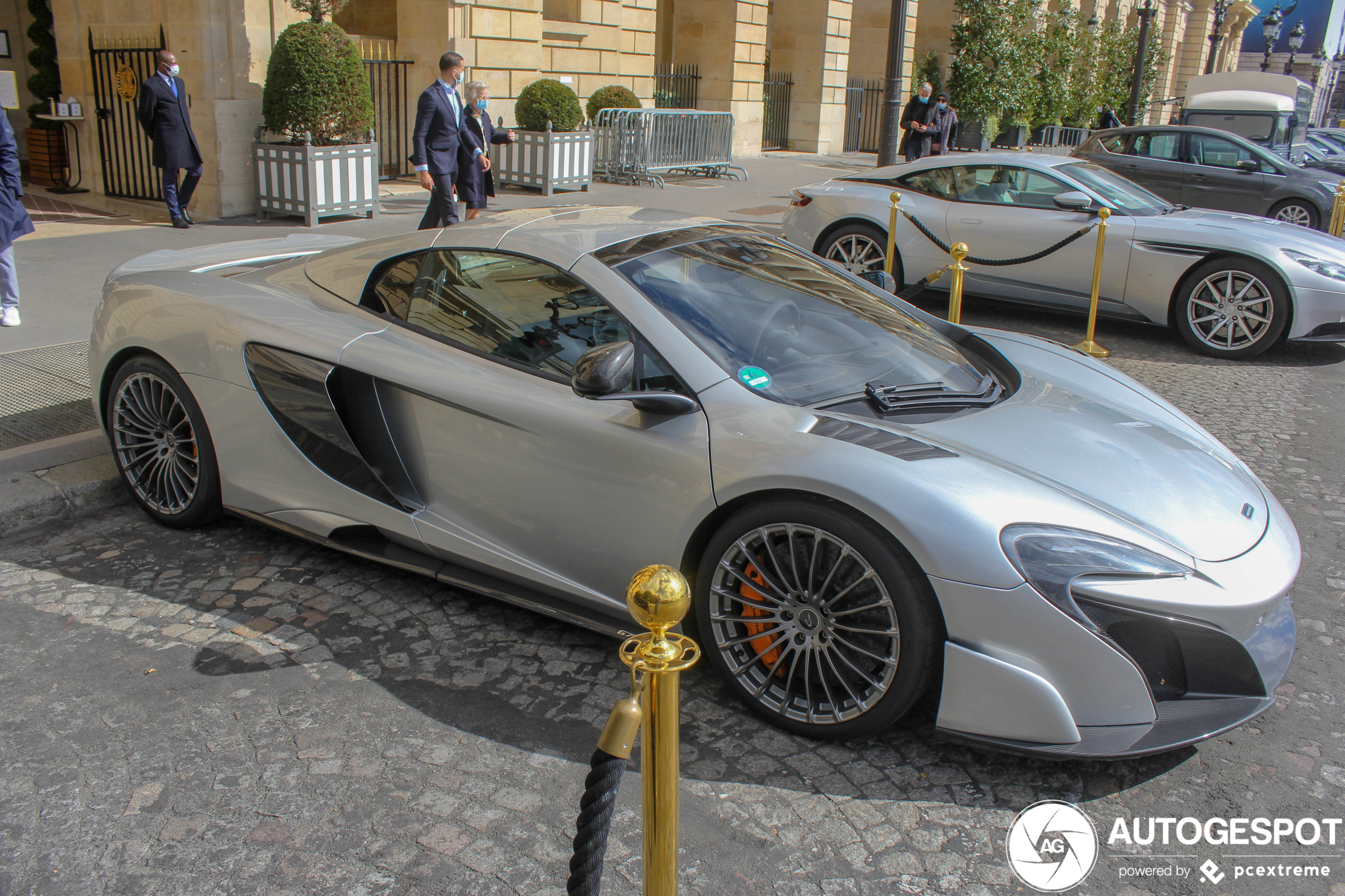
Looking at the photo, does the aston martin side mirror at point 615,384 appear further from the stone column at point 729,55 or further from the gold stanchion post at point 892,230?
the stone column at point 729,55

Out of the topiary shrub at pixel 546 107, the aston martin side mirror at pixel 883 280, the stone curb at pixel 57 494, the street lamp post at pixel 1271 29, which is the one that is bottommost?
the stone curb at pixel 57 494

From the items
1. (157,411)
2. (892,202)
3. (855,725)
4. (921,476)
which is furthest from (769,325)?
(892,202)

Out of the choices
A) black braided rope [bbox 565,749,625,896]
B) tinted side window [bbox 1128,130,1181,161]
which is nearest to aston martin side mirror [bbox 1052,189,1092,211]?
tinted side window [bbox 1128,130,1181,161]

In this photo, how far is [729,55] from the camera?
21.9m

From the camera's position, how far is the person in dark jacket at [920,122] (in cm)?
1839

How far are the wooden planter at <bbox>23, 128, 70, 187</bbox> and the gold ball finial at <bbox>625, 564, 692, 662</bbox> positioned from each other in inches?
555

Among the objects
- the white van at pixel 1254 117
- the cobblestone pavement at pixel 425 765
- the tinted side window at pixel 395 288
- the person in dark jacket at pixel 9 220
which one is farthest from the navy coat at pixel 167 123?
the white van at pixel 1254 117

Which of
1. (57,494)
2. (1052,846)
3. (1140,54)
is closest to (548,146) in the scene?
(57,494)

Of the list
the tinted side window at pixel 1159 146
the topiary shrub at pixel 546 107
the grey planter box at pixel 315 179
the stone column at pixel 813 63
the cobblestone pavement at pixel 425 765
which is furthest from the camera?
the stone column at pixel 813 63

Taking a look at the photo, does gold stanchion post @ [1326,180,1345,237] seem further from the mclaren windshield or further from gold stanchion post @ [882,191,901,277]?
the mclaren windshield

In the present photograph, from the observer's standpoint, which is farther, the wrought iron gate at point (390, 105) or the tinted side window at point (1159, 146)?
the wrought iron gate at point (390, 105)

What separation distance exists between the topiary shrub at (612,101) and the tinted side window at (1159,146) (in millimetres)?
7539

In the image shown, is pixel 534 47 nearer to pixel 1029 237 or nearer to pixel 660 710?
pixel 1029 237

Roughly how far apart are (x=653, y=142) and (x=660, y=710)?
15.5m
